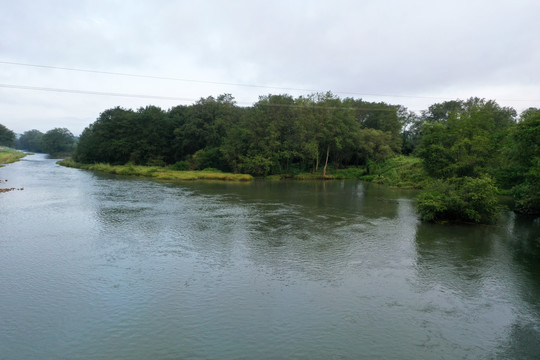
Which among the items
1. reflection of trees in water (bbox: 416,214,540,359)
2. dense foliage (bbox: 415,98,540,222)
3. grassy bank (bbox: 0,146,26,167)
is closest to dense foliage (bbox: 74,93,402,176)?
grassy bank (bbox: 0,146,26,167)

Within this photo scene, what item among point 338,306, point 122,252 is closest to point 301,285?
point 338,306

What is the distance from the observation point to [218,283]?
12586 millimetres

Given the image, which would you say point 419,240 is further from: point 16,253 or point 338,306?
point 16,253

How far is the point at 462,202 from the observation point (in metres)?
21.9

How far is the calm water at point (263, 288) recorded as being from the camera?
349 inches

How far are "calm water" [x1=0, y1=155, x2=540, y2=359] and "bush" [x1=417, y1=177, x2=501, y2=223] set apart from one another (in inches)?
38.8

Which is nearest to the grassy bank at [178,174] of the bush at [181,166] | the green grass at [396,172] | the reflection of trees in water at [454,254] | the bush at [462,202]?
the bush at [181,166]

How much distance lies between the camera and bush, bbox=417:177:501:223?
21.6 meters

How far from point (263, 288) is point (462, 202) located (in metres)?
15.7

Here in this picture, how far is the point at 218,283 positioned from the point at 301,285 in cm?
296

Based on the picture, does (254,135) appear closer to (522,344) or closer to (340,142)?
(340,142)

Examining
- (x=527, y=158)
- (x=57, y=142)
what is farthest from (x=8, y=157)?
(x=527, y=158)

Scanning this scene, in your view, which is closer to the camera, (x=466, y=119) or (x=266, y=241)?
(x=266, y=241)

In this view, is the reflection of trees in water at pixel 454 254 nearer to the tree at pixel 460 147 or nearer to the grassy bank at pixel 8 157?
the tree at pixel 460 147
